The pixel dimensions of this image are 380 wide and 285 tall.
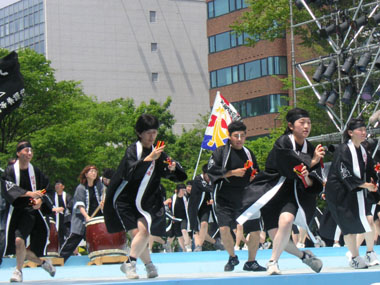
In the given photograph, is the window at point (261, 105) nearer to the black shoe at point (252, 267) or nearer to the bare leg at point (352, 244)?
the bare leg at point (352, 244)

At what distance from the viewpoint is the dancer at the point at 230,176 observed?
10.5 meters

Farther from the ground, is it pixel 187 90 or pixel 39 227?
pixel 187 90

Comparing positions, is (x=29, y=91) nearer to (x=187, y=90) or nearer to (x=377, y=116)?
(x=377, y=116)

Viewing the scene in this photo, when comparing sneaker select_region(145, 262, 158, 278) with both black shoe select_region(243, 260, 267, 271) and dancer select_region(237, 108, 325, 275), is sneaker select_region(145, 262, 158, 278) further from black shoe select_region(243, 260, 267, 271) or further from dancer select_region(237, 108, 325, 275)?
black shoe select_region(243, 260, 267, 271)

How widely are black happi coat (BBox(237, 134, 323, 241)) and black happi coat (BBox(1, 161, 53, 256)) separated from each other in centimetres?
288

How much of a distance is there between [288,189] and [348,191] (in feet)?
5.51

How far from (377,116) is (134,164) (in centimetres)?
1250

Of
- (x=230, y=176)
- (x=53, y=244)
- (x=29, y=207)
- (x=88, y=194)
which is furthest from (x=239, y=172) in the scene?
(x=53, y=244)

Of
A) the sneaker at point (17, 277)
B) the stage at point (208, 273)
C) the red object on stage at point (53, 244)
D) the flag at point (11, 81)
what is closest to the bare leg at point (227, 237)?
the stage at point (208, 273)

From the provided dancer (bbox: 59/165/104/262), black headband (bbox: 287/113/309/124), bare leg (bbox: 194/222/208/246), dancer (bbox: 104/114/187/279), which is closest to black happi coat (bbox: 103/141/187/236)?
dancer (bbox: 104/114/187/279)

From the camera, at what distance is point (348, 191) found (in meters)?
10.1

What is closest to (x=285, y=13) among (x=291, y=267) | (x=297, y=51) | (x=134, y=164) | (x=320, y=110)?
(x=320, y=110)

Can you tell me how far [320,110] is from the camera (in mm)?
30953

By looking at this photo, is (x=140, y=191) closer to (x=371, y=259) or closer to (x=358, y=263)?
(x=358, y=263)
